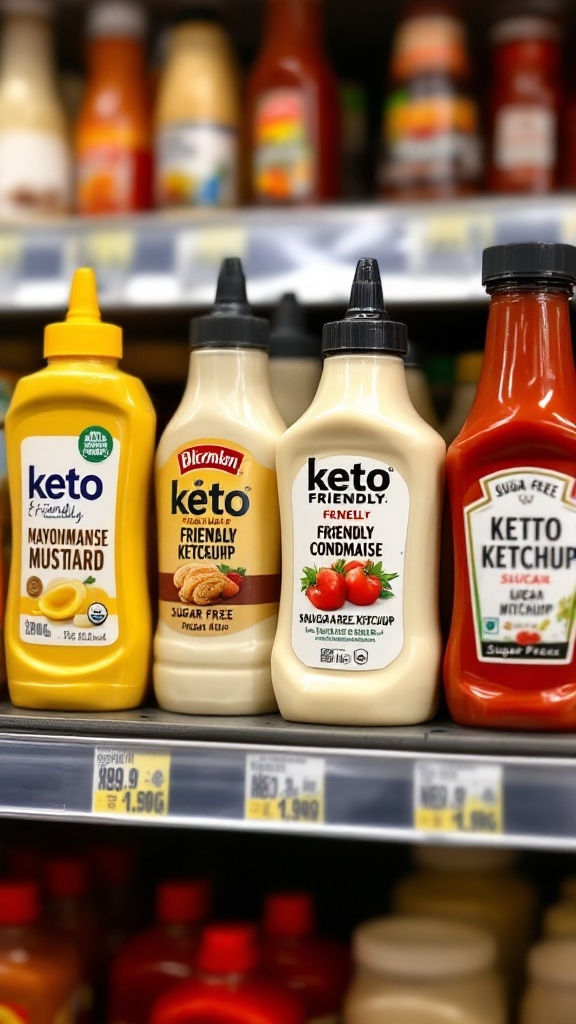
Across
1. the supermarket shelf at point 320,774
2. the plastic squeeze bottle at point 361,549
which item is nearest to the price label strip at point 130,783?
the supermarket shelf at point 320,774

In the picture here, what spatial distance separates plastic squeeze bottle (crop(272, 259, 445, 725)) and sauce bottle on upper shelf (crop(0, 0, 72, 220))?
642 millimetres

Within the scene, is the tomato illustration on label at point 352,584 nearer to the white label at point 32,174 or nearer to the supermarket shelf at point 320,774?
the supermarket shelf at point 320,774

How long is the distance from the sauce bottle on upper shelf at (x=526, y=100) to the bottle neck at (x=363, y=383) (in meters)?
0.47

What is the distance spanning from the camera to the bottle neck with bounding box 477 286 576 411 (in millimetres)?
908

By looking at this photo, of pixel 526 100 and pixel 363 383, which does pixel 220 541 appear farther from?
pixel 526 100

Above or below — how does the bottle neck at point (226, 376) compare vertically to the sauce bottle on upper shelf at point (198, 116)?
below

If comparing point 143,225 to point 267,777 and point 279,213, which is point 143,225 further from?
point 267,777

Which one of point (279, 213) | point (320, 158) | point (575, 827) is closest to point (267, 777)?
point (575, 827)

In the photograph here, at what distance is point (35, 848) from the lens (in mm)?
1334

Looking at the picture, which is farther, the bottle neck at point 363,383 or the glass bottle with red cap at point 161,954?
the glass bottle with red cap at point 161,954

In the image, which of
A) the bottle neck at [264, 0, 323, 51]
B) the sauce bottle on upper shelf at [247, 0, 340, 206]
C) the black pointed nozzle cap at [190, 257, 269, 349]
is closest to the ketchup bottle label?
the sauce bottle on upper shelf at [247, 0, 340, 206]

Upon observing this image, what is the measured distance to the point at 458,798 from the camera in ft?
2.76

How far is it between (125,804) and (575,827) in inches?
13.4

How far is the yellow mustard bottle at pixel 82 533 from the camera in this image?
100 cm
